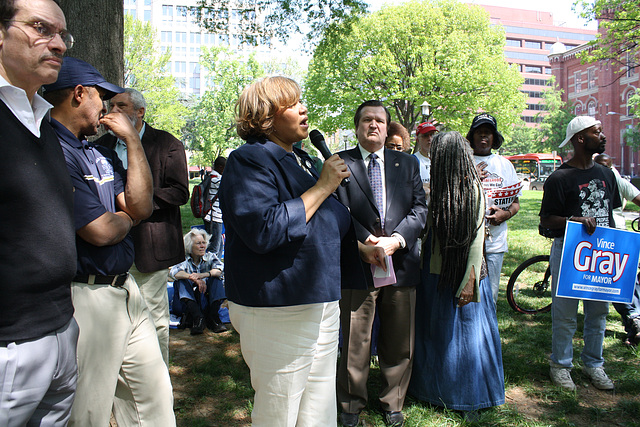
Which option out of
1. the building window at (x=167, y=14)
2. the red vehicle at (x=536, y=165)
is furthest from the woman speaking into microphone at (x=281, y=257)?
the building window at (x=167, y=14)

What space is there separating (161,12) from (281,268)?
101000 mm

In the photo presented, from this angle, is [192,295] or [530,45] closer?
[192,295]

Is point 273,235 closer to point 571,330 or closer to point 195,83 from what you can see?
point 571,330

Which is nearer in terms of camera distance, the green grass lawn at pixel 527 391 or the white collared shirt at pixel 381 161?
the green grass lawn at pixel 527 391

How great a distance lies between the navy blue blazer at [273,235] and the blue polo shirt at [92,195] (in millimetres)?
501

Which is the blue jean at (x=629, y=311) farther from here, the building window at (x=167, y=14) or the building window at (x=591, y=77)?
the building window at (x=167, y=14)

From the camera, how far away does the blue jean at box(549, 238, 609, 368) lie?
Answer: 394cm

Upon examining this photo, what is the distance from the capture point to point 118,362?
7.04ft

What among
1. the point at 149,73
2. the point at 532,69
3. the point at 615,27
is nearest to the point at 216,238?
the point at 615,27

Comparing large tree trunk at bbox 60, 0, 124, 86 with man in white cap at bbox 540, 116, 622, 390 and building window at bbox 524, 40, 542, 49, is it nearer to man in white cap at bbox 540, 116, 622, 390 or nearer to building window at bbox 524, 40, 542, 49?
man in white cap at bbox 540, 116, 622, 390

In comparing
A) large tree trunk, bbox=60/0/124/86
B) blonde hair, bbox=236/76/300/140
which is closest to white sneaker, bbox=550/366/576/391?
blonde hair, bbox=236/76/300/140

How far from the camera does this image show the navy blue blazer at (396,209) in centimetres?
343

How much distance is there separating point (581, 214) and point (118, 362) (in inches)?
143

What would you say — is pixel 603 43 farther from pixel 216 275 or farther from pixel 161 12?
pixel 161 12
